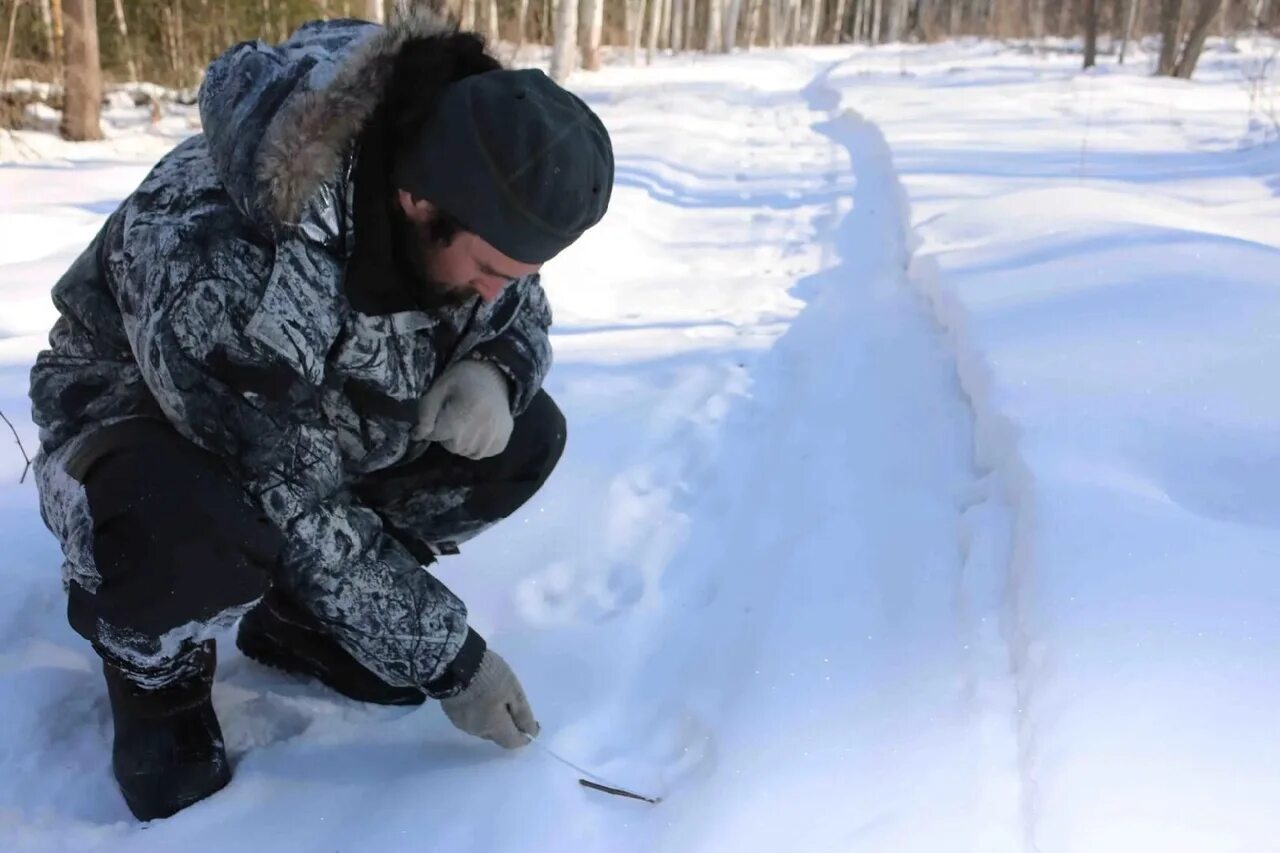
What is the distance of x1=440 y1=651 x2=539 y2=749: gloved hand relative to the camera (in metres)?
1.37

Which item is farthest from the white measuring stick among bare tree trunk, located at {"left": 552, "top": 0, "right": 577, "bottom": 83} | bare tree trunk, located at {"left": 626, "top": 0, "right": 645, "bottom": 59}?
bare tree trunk, located at {"left": 626, "top": 0, "right": 645, "bottom": 59}

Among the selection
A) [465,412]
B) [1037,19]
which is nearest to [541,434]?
[465,412]

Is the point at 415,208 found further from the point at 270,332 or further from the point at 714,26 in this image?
the point at 714,26

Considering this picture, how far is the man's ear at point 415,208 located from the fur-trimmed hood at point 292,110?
0.08 metres

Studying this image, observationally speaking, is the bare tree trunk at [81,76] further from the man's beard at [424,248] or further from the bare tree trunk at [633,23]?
the bare tree trunk at [633,23]

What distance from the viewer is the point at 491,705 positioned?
4.52 ft

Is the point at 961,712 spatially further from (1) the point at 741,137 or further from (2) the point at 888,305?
(1) the point at 741,137

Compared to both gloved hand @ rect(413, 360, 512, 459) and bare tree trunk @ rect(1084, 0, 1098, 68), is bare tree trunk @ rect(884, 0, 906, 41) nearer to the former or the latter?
bare tree trunk @ rect(1084, 0, 1098, 68)

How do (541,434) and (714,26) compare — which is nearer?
(541,434)

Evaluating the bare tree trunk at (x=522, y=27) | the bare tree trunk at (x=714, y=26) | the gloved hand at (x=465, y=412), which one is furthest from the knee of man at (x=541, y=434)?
the bare tree trunk at (x=714, y=26)

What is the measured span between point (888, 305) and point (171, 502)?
9.34 feet

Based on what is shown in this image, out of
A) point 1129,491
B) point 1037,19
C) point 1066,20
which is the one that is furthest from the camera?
point 1037,19

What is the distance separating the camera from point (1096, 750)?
4.02 ft

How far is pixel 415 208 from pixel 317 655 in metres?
0.83
